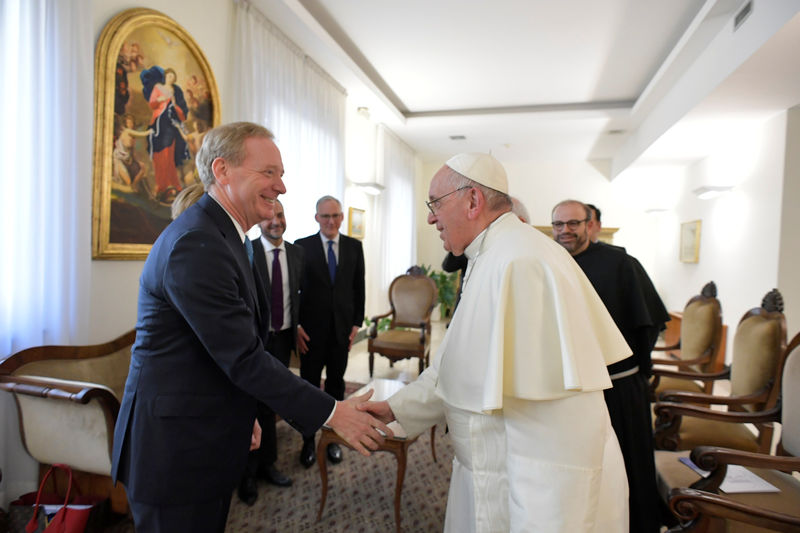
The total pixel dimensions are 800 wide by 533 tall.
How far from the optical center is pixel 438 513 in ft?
8.55

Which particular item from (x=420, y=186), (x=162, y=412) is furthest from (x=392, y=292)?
(x=420, y=186)

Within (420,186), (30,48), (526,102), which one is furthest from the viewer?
(420,186)

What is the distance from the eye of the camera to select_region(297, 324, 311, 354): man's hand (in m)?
3.28

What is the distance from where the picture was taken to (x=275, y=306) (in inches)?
116

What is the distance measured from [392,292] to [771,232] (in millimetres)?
4783

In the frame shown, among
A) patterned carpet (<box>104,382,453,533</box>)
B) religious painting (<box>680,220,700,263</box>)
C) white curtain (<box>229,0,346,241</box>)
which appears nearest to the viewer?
patterned carpet (<box>104,382,453,533</box>)

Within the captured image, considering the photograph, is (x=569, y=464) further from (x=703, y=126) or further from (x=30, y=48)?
(x=703, y=126)

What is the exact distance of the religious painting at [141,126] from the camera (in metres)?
2.66

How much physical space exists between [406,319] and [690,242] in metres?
5.91

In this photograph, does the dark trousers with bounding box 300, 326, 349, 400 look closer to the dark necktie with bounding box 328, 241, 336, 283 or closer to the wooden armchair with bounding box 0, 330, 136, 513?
the dark necktie with bounding box 328, 241, 336, 283

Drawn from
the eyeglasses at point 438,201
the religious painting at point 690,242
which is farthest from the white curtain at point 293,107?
the religious painting at point 690,242

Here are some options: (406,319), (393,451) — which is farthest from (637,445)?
(406,319)

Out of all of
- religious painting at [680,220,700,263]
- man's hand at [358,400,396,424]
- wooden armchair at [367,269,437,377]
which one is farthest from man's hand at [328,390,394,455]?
religious painting at [680,220,700,263]

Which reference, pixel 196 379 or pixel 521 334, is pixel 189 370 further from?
pixel 521 334
